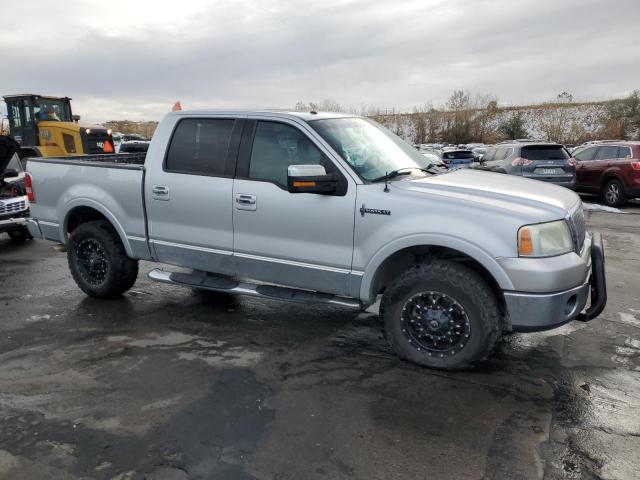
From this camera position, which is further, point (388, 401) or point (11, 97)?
point (11, 97)

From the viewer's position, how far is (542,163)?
13711 mm

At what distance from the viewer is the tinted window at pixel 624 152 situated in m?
13.6

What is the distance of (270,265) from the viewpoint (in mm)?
4633

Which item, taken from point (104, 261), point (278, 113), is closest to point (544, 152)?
point (278, 113)

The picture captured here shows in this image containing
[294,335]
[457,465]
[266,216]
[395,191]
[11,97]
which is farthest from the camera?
[11,97]

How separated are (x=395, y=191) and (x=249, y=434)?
2.04m

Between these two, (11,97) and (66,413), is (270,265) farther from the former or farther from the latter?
(11,97)

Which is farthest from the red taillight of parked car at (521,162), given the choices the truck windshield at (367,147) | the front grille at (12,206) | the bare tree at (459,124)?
the bare tree at (459,124)

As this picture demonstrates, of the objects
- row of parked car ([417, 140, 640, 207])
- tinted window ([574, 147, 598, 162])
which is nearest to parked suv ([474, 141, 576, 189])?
row of parked car ([417, 140, 640, 207])

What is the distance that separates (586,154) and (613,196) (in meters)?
1.73

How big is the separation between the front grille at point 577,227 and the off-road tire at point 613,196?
1073cm

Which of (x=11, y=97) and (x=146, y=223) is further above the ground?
(x=11, y=97)

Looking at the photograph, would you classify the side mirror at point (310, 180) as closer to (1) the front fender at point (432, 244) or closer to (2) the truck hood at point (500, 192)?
(2) the truck hood at point (500, 192)

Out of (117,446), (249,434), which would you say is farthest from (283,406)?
(117,446)
